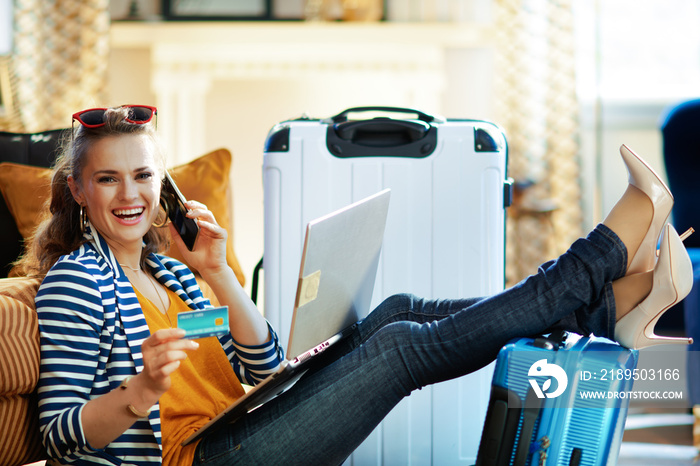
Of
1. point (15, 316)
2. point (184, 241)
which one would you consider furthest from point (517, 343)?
point (15, 316)

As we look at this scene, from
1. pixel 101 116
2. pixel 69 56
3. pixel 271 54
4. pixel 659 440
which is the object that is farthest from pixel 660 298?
pixel 69 56

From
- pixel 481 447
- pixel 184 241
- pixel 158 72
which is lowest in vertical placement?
pixel 481 447

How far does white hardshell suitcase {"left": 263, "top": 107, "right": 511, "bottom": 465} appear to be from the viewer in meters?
1.47

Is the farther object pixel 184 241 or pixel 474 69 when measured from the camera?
pixel 474 69

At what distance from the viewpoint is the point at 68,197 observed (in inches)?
47.7

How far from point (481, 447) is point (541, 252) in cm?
301

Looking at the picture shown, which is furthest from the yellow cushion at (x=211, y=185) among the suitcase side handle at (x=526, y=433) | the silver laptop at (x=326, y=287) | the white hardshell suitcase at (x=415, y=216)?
the suitcase side handle at (x=526, y=433)

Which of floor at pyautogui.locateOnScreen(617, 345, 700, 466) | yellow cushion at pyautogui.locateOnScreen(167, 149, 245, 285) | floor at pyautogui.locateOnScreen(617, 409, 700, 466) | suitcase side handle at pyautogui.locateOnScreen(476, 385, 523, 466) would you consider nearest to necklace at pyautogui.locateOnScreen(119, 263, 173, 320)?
yellow cushion at pyautogui.locateOnScreen(167, 149, 245, 285)

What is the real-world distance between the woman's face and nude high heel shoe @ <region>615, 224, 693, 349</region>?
2.45 feet

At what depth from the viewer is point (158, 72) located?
3734 mm

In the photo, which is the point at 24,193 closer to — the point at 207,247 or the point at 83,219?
the point at 83,219

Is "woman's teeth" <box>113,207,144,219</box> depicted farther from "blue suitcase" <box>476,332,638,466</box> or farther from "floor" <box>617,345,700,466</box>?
"floor" <box>617,345,700,466</box>

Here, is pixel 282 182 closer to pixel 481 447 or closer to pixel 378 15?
pixel 481 447

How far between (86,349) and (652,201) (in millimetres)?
864
